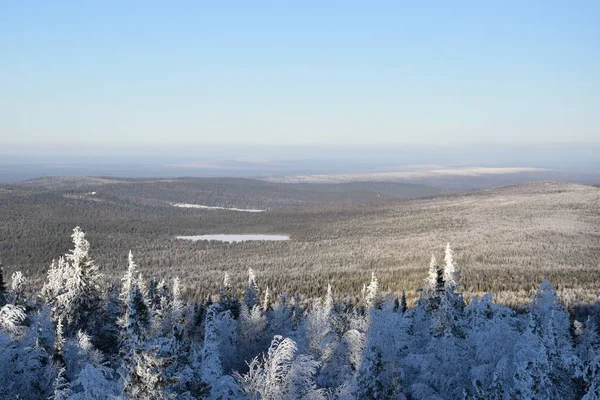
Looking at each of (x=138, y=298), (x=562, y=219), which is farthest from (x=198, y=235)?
(x=138, y=298)

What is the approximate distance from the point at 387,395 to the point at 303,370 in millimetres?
5764

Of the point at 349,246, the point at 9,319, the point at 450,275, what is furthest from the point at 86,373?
the point at 349,246

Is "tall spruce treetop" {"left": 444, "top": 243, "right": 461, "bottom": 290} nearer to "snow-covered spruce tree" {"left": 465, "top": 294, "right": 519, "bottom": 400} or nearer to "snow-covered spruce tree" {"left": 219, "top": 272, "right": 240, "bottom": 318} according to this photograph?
"snow-covered spruce tree" {"left": 465, "top": 294, "right": 519, "bottom": 400}

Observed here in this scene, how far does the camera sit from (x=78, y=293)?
27.2m

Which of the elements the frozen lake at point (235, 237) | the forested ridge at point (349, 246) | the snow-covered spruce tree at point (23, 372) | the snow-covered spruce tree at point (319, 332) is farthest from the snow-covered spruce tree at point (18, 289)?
the frozen lake at point (235, 237)

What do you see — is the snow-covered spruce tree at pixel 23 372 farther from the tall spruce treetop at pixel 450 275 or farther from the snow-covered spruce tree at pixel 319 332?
the tall spruce treetop at pixel 450 275

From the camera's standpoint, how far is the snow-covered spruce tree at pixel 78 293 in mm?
26781

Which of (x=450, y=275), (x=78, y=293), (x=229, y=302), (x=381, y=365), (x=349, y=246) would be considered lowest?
(x=349, y=246)

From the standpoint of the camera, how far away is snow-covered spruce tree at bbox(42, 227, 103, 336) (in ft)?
87.9

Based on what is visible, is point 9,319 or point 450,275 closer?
point 9,319

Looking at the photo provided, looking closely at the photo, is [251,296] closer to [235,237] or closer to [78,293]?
[78,293]

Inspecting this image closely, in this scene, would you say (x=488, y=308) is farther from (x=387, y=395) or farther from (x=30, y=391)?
(x=30, y=391)

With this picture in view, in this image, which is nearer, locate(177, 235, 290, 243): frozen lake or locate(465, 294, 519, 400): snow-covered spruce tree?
locate(465, 294, 519, 400): snow-covered spruce tree

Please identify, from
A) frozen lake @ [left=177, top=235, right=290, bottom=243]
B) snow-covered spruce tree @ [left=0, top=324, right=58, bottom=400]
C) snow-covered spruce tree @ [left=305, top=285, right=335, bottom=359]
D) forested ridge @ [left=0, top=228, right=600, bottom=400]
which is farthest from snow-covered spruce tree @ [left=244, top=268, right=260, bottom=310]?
frozen lake @ [left=177, top=235, right=290, bottom=243]
